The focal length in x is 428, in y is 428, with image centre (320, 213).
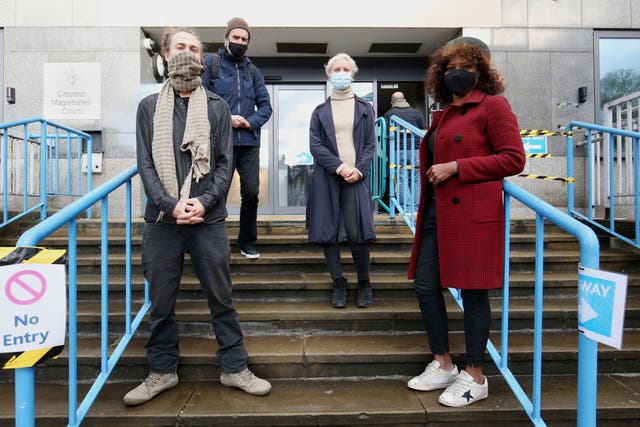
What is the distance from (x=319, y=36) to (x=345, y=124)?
3853 millimetres

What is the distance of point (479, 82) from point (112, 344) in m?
2.66

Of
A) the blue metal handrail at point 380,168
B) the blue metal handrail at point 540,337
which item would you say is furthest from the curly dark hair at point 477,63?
the blue metal handrail at point 380,168

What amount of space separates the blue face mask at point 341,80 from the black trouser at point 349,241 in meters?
0.70

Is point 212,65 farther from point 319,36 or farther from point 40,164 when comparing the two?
point 319,36

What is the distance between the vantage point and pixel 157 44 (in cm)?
639

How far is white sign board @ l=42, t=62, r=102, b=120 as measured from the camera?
5883 millimetres

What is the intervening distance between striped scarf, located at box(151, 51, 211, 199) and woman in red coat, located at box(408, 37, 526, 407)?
3.82 ft

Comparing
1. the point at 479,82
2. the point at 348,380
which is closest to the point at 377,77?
the point at 479,82

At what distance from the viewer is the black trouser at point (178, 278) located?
7.22 ft

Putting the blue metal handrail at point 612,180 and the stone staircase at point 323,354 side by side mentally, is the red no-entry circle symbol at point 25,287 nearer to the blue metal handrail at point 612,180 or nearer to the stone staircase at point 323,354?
the stone staircase at point 323,354

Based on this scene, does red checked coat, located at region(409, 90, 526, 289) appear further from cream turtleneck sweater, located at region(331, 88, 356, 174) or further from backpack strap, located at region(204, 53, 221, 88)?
backpack strap, located at region(204, 53, 221, 88)

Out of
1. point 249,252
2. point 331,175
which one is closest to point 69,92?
point 249,252

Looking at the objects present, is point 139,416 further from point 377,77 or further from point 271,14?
point 377,77

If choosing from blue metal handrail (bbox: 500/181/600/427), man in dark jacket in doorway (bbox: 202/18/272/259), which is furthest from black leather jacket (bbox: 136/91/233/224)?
blue metal handrail (bbox: 500/181/600/427)
